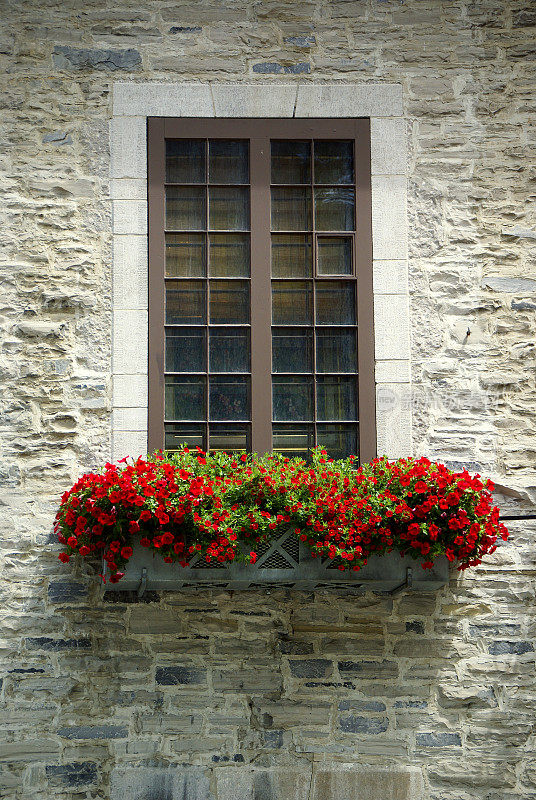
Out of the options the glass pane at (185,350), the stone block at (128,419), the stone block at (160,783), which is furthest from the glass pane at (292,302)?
the stone block at (160,783)

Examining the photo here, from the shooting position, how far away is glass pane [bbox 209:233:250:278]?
5332 millimetres

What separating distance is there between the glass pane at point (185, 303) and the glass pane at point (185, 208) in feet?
1.12

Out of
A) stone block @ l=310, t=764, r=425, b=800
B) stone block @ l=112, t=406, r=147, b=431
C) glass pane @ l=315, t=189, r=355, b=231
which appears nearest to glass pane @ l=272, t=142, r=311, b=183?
glass pane @ l=315, t=189, r=355, b=231

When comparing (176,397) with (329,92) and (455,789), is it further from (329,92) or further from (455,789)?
(455,789)

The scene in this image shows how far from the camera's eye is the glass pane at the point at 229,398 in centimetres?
518

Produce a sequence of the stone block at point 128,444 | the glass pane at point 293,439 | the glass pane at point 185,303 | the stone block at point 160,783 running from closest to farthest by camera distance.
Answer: the stone block at point 160,783
the stone block at point 128,444
the glass pane at point 293,439
the glass pane at point 185,303

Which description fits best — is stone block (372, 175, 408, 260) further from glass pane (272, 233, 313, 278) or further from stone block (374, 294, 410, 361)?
glass pane (272, 233, 313, 278)

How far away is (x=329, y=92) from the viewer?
5422mm

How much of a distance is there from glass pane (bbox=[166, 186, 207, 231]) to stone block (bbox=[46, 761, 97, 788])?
9.81ft

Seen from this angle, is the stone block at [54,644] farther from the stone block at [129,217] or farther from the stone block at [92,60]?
the stone block at [92,60]

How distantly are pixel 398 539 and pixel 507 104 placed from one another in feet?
8.91

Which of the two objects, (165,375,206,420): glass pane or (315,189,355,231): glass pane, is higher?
(315,189,355,231): glass pane

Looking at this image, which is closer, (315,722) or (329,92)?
(315,722)

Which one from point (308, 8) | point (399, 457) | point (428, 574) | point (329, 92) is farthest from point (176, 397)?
point (308, 8)
